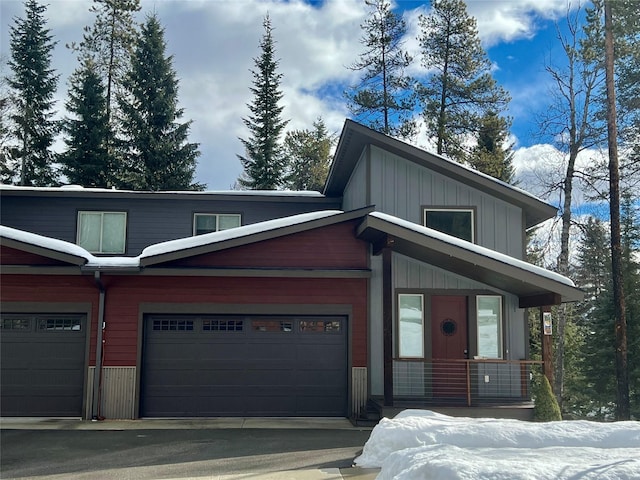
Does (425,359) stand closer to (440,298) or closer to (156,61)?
(440,298)

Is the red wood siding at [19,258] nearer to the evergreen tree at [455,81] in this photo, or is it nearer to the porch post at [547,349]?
the porch post at [547,349]

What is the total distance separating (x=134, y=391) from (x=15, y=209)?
6561 millimetres

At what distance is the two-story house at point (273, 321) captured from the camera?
425 inches

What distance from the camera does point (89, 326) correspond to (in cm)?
1106

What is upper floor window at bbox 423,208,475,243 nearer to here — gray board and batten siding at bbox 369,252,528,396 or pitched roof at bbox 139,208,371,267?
gray board and batten siding at bbox 369,252,528,396

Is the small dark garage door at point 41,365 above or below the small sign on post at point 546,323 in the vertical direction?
below

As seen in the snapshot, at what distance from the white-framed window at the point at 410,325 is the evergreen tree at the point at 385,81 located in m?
16.0

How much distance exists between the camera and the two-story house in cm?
1079

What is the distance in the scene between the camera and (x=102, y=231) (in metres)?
14.3

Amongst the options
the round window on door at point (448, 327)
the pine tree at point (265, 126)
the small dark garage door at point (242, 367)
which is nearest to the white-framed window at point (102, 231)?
the small dark garage door at point (242, 367)

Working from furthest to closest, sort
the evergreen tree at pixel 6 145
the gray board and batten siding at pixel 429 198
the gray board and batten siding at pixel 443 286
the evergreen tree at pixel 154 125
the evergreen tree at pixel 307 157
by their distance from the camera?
1. the evergreen tree at pixel 307 157
2. the evergreen tree at pixel 6 145
3. the evergreen tree at pixel 154 125
4. the gray board and batten siding at pixel 429 198
5. the gray board and batten siding at pixel 443 286

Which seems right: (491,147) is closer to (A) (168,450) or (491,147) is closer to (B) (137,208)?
(B) (137,208)

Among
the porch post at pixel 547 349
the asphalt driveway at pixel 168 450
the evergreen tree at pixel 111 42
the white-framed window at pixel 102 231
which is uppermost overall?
the evergreen tree at pixel 111 42

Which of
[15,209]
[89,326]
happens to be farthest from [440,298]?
[15,209]
